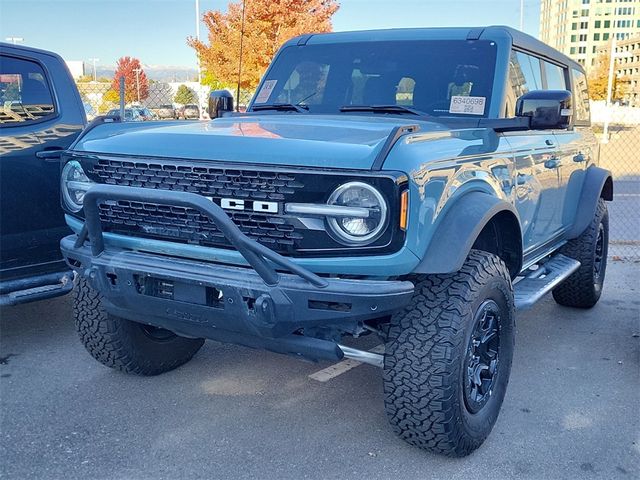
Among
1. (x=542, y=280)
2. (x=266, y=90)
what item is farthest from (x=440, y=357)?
(x=266, y=90)

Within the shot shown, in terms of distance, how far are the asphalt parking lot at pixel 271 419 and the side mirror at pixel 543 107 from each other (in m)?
1.52

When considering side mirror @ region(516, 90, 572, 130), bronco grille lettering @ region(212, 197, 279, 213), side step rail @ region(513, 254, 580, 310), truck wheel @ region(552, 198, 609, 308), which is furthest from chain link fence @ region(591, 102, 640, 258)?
bronco grille lettering @ region(212, 197, 279, 213)

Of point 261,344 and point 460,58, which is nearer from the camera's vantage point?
point 261,344

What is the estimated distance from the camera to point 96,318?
3596mm

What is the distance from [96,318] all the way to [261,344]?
1210 millimetres

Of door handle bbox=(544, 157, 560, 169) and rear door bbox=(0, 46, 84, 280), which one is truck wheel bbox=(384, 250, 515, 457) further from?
rear door bbox=(0, 46, 84, 280)

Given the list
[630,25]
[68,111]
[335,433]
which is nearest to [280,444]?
[335,433]

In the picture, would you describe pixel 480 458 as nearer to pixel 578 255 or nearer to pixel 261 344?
pixel 261 344

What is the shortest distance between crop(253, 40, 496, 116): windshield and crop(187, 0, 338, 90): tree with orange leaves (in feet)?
23.4

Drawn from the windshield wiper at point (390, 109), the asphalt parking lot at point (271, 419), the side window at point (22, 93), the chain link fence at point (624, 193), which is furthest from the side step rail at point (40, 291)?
the chain link fence at point (624, 193)

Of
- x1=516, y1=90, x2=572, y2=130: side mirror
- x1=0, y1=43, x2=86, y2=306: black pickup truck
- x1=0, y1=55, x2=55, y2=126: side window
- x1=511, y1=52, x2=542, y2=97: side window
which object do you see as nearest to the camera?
x1=516, y1=90, x2=572, y2=130: side mirror

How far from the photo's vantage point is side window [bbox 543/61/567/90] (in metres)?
4.82

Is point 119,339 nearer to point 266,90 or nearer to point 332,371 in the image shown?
point 332,371

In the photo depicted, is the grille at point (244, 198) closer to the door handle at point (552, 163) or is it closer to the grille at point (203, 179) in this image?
the grille at point (203, 179)
